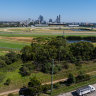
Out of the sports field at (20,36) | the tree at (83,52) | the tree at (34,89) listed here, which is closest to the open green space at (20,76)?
the tree at (83,52)

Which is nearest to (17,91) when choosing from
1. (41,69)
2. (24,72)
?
(24,72)

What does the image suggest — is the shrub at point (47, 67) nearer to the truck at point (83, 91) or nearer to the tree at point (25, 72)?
the tree at point (25, 72)

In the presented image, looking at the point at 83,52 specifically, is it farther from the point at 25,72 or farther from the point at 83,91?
the point at 83,91

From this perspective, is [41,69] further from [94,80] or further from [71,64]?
[94,80]

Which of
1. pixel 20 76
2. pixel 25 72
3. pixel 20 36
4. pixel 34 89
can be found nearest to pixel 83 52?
pixel 25 72

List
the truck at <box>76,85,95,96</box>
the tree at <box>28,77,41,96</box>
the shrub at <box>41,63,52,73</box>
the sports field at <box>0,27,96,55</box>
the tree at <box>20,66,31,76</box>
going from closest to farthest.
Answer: the truck at <box>76,85,95,96</box>
the tree at <box>28,77,41,96</box>
the tree at <box>20,66,31,76</box>
the shrub at <box>41,63,52,73</box>
the sports field at <box>0,27,96,55</box>

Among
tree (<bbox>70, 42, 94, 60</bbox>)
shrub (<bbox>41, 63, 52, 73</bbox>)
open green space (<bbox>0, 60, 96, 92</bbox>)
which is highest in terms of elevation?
tree (<bbox>70, 42, 94, 60</bbox>)

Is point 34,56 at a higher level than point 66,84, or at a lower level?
higher

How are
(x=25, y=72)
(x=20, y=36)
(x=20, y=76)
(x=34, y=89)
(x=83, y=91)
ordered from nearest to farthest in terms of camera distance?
1. (x=83, y=91)
2. (x=34, y=89)
3. (x=20, y=76)
4. (x=25, y=72)
5. (x=20, y=36)

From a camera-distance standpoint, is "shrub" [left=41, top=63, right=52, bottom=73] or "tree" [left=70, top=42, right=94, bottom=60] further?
"tree" [left=70, top=42, right=94, bottom=60]

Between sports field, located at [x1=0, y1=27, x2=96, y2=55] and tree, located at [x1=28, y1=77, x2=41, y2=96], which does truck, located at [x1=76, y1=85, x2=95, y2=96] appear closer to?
tree, located at [x1=28, y1=77, x2=41, y2=96]

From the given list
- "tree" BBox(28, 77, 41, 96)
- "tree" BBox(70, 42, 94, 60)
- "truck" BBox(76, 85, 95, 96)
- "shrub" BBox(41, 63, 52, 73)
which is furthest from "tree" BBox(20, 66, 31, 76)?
"tree" BBox(70, 42, 94, 60)
